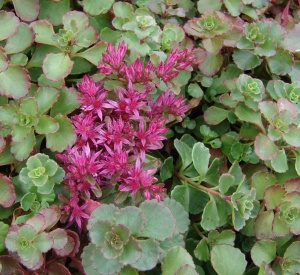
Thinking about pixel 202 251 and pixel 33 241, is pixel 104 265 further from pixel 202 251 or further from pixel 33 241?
pixel 202 251

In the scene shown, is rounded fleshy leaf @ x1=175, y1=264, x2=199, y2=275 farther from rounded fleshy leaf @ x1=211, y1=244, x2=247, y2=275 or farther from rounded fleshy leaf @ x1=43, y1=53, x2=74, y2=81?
rounded fleshy leaf @ x1=43, y1=53, x2=74, y2=81

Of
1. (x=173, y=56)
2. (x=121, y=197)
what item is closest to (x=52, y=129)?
(x=121, y=197)

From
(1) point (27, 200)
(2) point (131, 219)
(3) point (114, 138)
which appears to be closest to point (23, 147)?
(1) point (27, 200)

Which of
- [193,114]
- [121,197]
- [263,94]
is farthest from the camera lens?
[193,114]

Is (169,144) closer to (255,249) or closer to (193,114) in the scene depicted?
(193,114)

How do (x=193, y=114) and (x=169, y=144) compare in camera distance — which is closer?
(x=169, y=144)

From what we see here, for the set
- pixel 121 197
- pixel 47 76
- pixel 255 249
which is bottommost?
pixel 255 249
